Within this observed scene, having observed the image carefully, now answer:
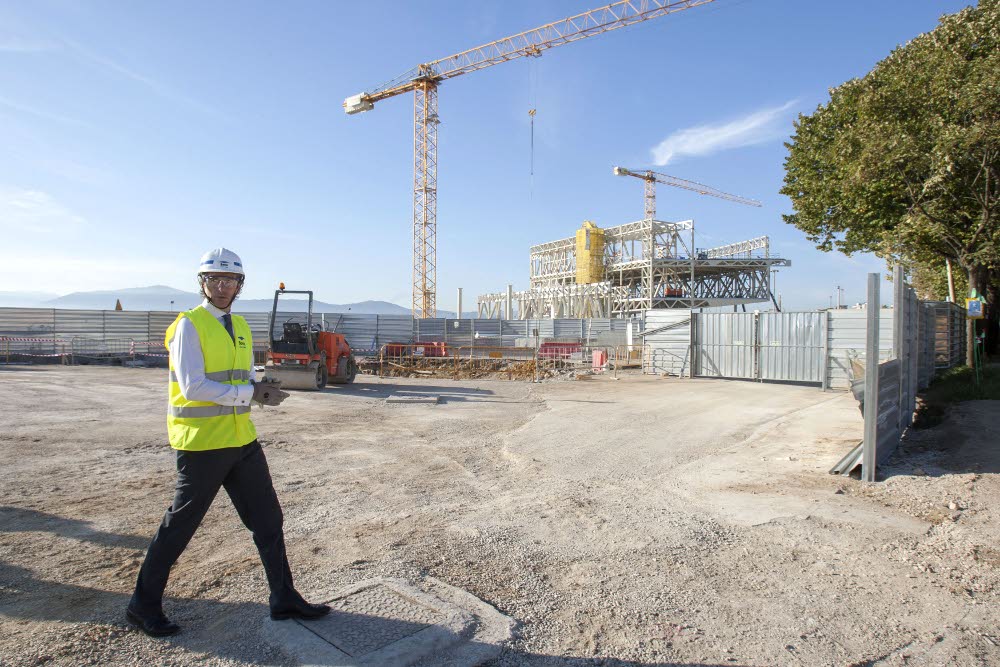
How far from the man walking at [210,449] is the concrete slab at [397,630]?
0.17m

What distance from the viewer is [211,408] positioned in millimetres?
3289

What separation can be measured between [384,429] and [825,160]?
17.4 meters

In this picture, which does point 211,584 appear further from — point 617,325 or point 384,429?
point 617,325

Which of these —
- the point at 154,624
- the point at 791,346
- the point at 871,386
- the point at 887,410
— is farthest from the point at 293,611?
the point at 791,346

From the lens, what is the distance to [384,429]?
10.4 m

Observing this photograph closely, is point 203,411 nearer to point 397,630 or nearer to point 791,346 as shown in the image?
point 397,630

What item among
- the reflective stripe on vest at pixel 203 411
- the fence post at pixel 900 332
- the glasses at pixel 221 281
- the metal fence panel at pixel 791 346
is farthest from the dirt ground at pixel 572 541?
the metal fence panel at pixel 791 346

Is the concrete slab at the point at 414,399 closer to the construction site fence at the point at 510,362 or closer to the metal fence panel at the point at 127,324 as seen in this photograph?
the construction site fence at the point at 510,362

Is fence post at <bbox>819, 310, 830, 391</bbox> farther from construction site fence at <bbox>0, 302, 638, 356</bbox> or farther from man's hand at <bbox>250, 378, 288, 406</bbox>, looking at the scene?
man's hand at <bbox>250, 378, 288, 406</bbox>

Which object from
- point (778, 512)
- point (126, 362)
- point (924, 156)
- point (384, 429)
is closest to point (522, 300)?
point (126, 362)

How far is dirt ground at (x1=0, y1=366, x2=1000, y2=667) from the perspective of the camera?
10.9 feet

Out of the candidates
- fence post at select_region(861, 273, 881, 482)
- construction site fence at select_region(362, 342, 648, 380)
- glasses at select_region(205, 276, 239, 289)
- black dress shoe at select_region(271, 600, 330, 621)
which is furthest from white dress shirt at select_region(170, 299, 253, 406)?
construction site fence at select_region(362, 342, 648, 380)

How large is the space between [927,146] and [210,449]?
739 inches

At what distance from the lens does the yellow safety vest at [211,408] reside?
325 centimetres
